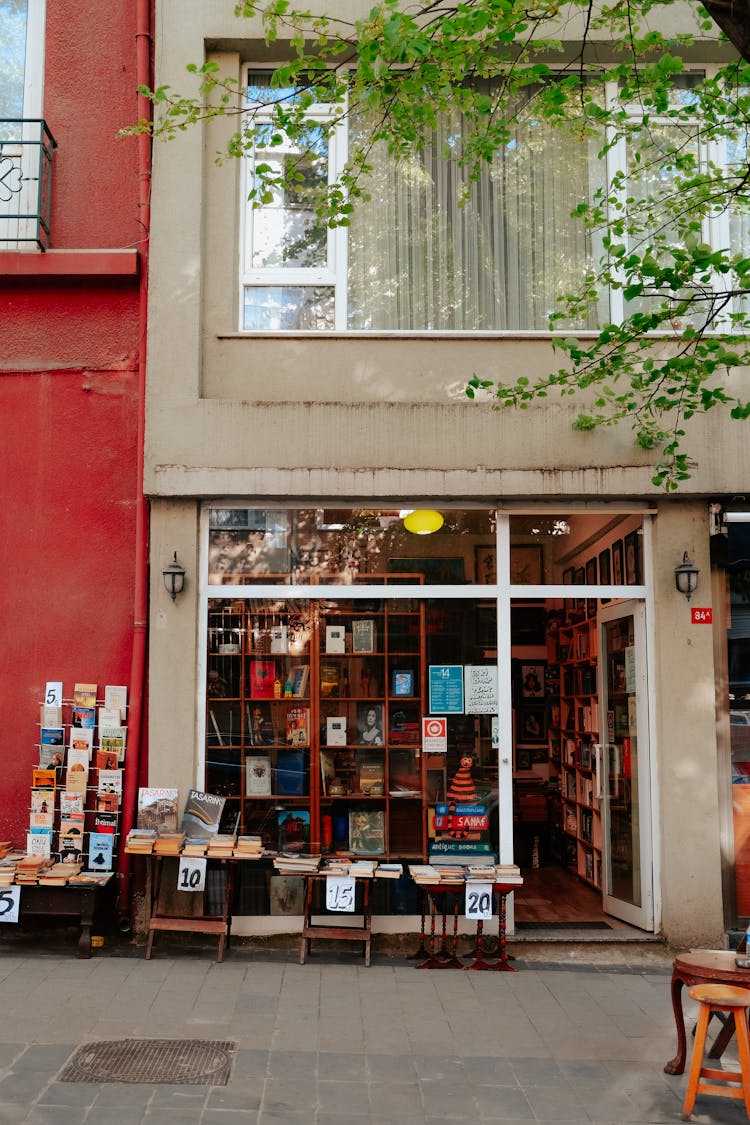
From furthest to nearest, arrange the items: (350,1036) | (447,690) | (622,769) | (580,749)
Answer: (580,749)
(622,769)
(447,690)
(350,1036)

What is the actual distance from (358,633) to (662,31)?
5451mm

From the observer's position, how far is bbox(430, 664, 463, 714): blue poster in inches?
328

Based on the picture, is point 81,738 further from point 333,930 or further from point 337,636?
point 333,930

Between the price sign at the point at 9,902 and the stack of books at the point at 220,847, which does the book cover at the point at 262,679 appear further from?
the price sign at the point at 9,902

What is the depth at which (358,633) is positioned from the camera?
8.39m

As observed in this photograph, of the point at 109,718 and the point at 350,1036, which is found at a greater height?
the point at 109,718

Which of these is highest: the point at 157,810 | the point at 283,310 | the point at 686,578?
the point at 283,310

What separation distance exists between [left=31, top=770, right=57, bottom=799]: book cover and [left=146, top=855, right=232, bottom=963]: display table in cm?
94

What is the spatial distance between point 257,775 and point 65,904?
168 centimetres

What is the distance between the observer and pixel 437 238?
872cm

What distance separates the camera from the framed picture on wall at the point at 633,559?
27.8ft

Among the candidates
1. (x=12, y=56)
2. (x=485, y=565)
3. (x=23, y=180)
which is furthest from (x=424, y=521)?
(x=12, y=56)

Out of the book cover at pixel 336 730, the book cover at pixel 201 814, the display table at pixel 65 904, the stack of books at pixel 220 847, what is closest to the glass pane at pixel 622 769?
the book cover at pixel 336 730

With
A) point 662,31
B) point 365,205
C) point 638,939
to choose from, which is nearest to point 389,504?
point 365,205
